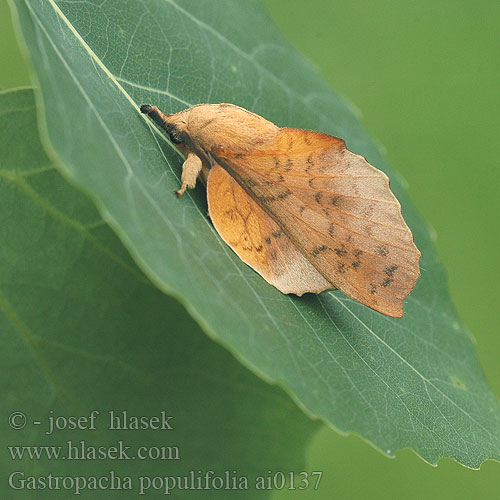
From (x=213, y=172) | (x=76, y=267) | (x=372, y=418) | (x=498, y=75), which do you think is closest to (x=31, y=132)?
(x=76, y=267)

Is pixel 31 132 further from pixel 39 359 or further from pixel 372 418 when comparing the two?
pixel 372 418

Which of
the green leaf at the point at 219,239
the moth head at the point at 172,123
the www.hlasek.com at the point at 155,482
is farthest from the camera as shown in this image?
the www.hlasek.com at the point at 155,482

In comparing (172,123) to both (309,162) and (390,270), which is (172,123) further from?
(390,270)

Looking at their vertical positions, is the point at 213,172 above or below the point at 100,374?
above

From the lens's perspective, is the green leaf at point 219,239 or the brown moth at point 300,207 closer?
the green leaf at point 219,239

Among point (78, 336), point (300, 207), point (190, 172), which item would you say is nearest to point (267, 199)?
point (300, 207)

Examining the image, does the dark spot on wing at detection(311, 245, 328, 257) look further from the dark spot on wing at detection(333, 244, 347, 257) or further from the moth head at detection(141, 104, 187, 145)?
the moth head at detection(141, 104, 187, 145)

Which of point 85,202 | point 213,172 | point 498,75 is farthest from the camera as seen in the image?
point 498,75

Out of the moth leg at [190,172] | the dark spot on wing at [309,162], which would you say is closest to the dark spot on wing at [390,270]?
the dark spot on wing at [309,162]

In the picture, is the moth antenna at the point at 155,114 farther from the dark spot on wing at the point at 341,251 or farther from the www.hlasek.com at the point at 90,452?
the www.hlasek.com at the point at 90,452
